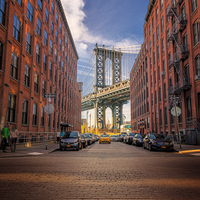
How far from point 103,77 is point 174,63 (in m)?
67.9

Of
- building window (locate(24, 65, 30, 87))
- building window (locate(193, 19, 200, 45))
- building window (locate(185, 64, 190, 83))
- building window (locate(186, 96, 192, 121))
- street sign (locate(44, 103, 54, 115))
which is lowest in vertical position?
street sign (locate(44, 103, 54, 115))

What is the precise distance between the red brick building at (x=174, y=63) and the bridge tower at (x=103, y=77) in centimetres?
4702

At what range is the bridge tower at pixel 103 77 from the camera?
9462 centimetres

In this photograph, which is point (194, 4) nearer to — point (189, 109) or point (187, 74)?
point (187, 74)

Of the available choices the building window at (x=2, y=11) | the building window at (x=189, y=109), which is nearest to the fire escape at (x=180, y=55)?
the building window at (x=189, y=109)

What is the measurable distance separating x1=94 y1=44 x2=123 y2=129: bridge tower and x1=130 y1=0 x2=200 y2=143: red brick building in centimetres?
4702

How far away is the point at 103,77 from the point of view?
3750 inches

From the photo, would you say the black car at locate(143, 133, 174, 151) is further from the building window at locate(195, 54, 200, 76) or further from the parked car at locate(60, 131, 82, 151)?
the building window at locate(195, 54, 200, 76)

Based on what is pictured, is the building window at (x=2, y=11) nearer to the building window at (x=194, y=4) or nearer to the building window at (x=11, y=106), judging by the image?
the building window at (x=11, y=106)

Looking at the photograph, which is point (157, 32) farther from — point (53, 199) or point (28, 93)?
point (53, 199)

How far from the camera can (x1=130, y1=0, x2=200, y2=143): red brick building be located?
2377 centimetres

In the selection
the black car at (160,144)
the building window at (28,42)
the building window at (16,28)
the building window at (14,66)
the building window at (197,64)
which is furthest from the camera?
the building window at (197,64)

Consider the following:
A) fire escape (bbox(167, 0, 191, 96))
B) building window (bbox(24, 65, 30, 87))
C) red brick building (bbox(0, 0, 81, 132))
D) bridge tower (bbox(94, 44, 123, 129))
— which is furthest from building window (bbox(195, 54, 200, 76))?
bridge tower (bbox(94, 44, 123, 129))

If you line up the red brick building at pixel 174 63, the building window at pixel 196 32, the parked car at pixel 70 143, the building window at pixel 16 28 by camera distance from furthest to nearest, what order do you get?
the red brick building at pixel 174 63 → the building window at pixel 196 32 → the building window at pixel 16 28 → the parked car at pixel 70 143
